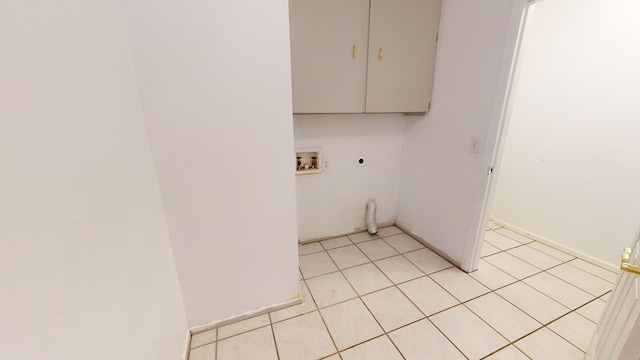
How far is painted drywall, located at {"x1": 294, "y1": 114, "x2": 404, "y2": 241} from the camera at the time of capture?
2.15m

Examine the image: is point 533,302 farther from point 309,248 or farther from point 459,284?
point 309,248

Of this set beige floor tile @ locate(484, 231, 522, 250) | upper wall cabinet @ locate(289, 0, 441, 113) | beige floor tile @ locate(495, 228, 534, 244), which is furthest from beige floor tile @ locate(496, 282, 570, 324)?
upper wall cabinet @ locate(289, 0, 441, 113)

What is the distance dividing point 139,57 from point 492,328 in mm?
2324

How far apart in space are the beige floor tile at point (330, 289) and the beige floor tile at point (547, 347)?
0.99 meters

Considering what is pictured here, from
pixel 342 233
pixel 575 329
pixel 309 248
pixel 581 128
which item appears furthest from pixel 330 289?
pixel 581 128

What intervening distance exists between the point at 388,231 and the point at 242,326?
68.1 inches

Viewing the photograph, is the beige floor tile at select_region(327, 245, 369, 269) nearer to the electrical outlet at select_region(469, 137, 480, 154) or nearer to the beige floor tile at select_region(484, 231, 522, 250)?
the electrical outlet at select_region(469, 137, 480, 154)

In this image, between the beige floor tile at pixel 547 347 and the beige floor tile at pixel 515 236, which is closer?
the beige floor tile at pixel 547 347

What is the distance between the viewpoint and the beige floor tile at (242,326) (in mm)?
1422

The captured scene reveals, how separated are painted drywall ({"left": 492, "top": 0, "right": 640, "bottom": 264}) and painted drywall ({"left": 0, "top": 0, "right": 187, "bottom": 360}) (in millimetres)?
3115

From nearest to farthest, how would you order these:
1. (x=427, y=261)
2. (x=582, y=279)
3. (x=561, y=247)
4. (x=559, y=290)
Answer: (x=559, y=290)
(x=582, y=279)
(x=427, y=261)
(x=561, y=247)

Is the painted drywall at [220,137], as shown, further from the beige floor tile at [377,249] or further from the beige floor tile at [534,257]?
the beige floor tile at [534,257]

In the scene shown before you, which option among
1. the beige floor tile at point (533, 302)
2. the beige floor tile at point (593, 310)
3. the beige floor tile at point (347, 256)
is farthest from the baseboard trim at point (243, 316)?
the beige floor tile at point (593, 310)

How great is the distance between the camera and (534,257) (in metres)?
2.13
